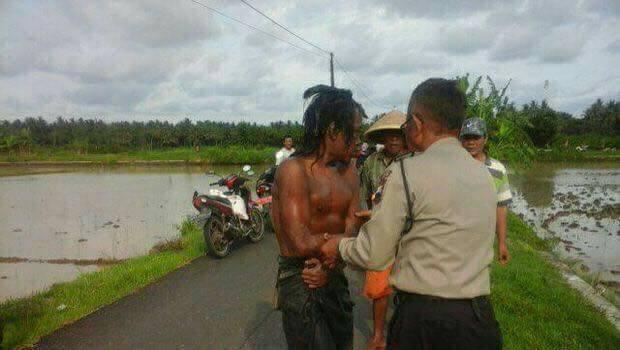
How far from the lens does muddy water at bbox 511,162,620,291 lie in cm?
933

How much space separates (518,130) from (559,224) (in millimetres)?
4986

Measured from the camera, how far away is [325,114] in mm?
2525

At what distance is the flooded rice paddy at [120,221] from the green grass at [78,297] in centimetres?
160

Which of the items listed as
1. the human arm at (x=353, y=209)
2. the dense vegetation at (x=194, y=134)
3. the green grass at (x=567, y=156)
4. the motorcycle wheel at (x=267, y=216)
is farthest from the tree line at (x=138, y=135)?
the human arm at (x=353, y=209)

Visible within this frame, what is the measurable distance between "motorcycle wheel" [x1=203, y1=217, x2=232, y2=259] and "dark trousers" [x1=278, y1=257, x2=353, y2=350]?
4968 mm

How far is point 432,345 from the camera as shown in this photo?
6.51 ft

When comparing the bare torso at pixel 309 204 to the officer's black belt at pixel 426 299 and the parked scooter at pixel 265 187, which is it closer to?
the officer's black belt at pixel 426 299

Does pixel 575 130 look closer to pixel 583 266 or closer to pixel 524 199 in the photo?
pixel 524 199

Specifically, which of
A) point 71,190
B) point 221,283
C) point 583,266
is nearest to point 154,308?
point 221,283

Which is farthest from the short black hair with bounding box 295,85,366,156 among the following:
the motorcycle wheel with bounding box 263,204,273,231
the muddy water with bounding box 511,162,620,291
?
the motorcycle wheel with bounding box 263,204,273,231

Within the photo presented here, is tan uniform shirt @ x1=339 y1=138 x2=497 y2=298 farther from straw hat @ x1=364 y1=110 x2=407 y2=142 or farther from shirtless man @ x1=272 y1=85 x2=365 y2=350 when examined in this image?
straw hat @ x1=364 y1=110 x2=407 y2=142

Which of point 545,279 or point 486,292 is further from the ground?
point 486,292

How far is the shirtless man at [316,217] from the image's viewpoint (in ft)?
8.03

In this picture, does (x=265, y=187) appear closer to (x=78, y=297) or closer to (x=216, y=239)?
(x=216, y=239)
